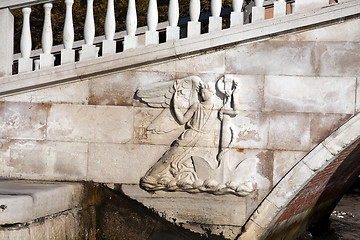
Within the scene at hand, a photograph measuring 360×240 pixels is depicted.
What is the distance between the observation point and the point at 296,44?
664 cm

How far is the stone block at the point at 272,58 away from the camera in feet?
21.8

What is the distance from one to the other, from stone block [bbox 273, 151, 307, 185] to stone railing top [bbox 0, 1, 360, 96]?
1.20 meters

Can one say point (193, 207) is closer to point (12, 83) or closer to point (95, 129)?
point (95, 129)

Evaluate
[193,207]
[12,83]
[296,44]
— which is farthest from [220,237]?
[12,83]

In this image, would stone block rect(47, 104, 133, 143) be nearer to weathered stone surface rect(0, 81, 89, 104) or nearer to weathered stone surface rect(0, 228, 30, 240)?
weathered stone surface rect(0, 81, 89, 104)

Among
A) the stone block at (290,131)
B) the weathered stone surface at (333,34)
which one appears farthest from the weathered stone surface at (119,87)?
the weathered stone surface at (333,34)

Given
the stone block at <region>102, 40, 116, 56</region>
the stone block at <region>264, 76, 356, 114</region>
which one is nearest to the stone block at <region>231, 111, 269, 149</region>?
the stone block at <region>264, 76, 356, 114</region>

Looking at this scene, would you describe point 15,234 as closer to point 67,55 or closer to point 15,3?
point 67,55

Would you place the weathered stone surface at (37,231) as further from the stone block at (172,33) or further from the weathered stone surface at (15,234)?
the stone block at (172,33)

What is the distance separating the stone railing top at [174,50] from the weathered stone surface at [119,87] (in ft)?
0.28

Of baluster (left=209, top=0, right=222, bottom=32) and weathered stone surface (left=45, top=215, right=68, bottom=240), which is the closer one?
weathered stone surface (left=45, top=215, right=68, bottom=240)

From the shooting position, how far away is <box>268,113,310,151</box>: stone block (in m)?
6.68

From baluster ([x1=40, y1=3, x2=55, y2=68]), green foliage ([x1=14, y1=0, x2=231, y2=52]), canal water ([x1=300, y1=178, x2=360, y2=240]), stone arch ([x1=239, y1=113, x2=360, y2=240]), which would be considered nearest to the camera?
stone arch ([x1=239, y1=113, x2=360, y2=240])

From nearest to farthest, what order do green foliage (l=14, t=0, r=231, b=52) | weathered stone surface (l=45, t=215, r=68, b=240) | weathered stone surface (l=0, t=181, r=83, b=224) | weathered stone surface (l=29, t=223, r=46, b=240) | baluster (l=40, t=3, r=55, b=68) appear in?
weathered stone surface (l=0, t=181, r=83, b=224) < weathered stone surface (l=29, t=223, r=46, b=240) < weathered stone surface (l=45, t=215, r=68, b=240) < baluster (l=40, t=3, r=55, b=68) < green foliage (l=14, t=0, r=231, b=52)
